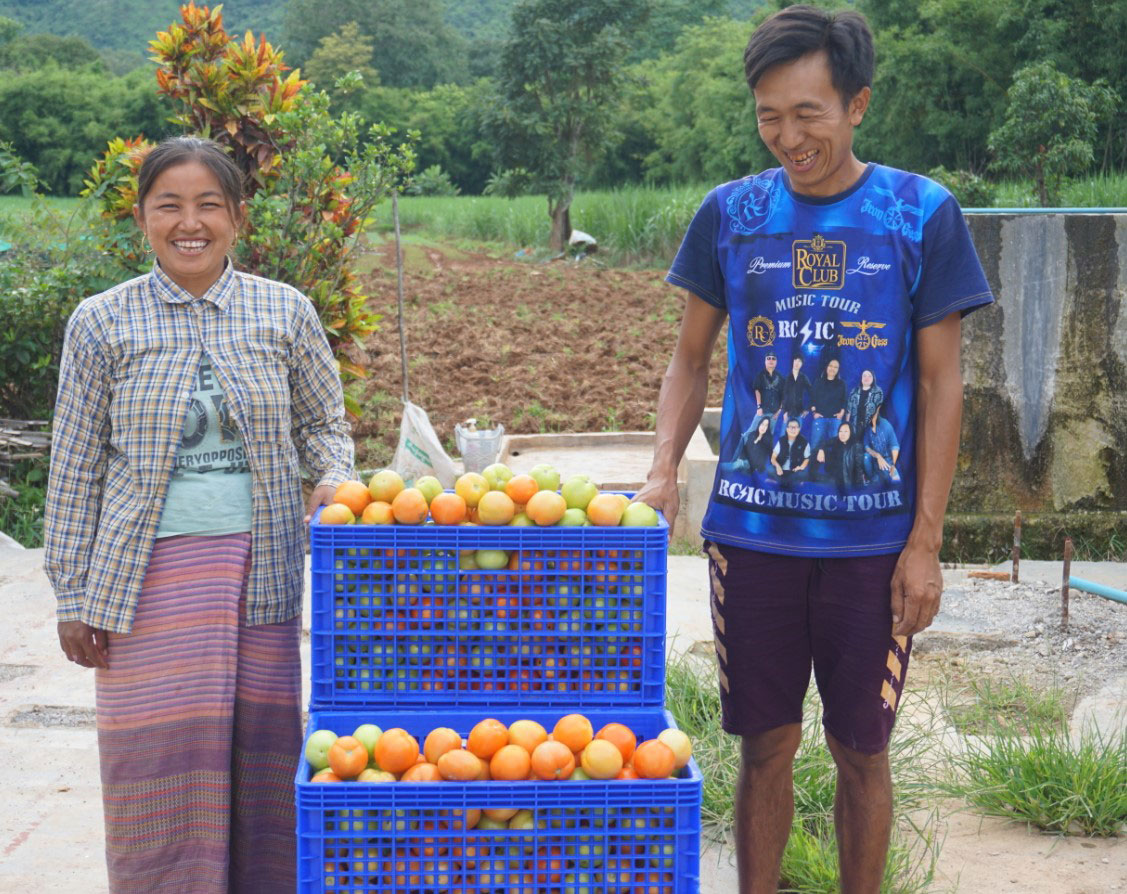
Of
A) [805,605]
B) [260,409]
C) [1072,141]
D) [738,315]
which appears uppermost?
[1072,141]

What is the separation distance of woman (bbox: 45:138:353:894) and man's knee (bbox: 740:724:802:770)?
42.7 inches

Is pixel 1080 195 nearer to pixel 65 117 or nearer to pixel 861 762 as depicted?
pixel 861 762

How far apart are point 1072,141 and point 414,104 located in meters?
41.2

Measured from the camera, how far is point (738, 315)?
8.77ft

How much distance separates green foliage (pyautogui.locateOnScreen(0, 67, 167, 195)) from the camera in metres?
39.0

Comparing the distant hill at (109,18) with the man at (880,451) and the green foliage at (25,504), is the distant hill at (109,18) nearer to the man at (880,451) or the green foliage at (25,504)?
the green foliage at (25,504)

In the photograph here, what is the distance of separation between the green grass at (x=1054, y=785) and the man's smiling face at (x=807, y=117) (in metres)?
2.07

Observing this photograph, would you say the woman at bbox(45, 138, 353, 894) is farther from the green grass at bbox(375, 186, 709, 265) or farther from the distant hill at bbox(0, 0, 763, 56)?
the distant hill at bbox(0, 0, 763, 56)

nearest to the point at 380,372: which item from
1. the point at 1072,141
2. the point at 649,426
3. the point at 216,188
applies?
the point at 649,426

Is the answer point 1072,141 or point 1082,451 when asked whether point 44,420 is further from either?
point 1072,141

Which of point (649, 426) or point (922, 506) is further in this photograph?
point (649, 426)

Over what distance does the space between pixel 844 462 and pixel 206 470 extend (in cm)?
134

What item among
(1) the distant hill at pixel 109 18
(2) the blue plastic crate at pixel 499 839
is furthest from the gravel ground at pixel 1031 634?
(1) the distant hill at pixel 109 18

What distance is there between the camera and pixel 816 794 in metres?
3.71
